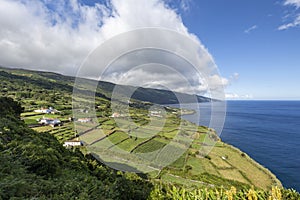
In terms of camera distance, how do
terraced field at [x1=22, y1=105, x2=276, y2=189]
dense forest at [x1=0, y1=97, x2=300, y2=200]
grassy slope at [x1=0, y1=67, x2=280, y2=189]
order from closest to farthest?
dense forest at [x1=0, y1=97, x2=300, y2=200] < grassy slope at [x1=0, y1=67, x2=280, y2=189] < terraced field at [x1=22, y1=105, x2=276, y2=189]


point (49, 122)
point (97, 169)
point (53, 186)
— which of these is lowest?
point (49, 122)


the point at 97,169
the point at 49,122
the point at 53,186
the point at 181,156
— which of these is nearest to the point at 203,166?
the point at 181,156

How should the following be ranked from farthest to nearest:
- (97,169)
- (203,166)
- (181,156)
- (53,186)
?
(181,156)
(203,166)
(97,169)
(53,186)

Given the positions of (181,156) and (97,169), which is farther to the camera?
(181,156)

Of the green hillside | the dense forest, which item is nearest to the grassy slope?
the green hillside

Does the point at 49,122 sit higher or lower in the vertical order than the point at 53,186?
lower

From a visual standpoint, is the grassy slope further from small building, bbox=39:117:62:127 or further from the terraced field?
small building, bbox=39:117:62:127

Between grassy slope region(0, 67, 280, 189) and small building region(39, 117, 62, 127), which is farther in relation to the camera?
small building region(39, 117, 62, 127)

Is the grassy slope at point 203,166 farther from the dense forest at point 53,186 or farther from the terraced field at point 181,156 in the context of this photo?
the dense forest at point 53,186

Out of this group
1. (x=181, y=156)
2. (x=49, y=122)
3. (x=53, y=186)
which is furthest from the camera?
(x=49, y=122)

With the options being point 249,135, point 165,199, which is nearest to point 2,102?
point 165,199

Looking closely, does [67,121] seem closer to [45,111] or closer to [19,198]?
[45,111]

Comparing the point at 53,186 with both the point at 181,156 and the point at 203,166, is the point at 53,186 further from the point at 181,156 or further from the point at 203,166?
the point at 181,156
